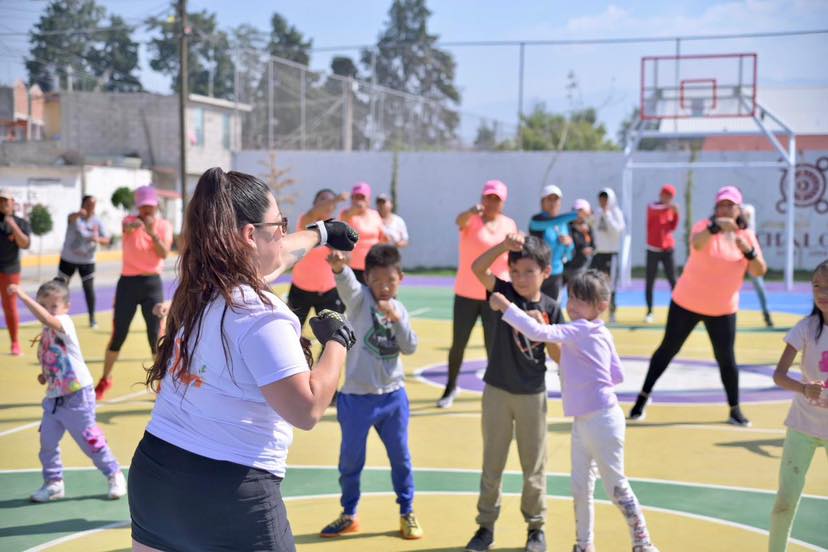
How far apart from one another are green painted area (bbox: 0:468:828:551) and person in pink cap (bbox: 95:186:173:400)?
8.63ft

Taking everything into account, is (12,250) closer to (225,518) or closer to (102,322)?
(102,322)

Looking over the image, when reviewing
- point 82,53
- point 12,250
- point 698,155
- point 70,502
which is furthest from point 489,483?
point 82,53

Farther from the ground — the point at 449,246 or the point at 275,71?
the point at 275,71

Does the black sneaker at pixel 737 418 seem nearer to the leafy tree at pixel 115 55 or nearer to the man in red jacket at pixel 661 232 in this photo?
the man in red jacket at pixel 661 232

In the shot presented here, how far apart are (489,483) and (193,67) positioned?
211 feet

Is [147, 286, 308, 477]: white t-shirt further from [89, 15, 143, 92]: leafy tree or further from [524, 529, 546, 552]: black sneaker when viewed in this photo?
[89, 15, 143, 92]: leafy tree

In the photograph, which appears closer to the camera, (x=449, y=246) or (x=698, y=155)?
(x=698, y=155)

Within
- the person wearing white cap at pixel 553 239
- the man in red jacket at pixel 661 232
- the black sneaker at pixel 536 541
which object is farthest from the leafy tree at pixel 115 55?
the black sneaker at pixel 536 541

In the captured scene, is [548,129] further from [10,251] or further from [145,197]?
[145,197]

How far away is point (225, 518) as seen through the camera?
2586 millimetres

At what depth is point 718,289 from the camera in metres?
7.87

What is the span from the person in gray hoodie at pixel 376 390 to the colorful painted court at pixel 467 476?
25 centimetres

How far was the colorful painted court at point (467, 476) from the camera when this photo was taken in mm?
5277

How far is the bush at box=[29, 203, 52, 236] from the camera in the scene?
90.5ft
